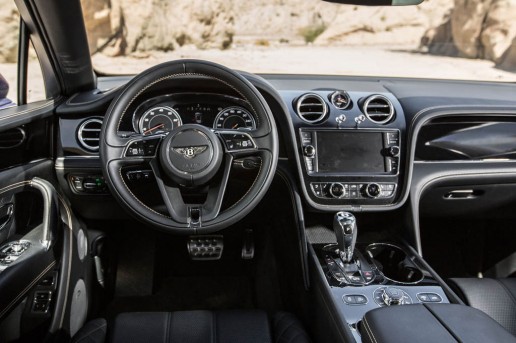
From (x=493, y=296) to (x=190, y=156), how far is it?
1383mm

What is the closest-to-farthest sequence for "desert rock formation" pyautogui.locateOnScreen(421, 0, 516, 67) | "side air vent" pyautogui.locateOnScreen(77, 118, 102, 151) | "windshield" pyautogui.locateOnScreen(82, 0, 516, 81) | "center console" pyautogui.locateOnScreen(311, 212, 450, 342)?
"center console" pyautogui.locateOnScreen(311, 212, 450, 342)
"side air vent" pyautogui.locateOnScreen(77, 118, 102, 151)
"desert rock formation" pyautogui.locateOnScreen(421, 0, 516, 67)
"windshield" pyautogui.locateOnScreen(82, 0, 516, 81)

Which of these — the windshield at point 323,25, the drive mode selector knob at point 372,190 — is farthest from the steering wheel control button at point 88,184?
the windshield at point 323,25

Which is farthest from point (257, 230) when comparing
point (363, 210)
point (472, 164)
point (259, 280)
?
point (472, 164)

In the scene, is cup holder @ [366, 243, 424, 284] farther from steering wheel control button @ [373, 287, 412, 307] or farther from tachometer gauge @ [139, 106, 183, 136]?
tachometer gauge @ [139, 106, 183, 136]

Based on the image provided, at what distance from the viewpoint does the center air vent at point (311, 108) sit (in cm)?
241

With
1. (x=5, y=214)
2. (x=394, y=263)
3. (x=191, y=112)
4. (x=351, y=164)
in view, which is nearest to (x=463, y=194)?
(x=394, y=263)

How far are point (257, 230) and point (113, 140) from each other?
1.25 metres

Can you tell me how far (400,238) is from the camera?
2516mm

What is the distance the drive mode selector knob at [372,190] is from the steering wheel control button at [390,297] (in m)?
0.47

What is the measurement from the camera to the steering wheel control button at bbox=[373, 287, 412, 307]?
2009 millimetres

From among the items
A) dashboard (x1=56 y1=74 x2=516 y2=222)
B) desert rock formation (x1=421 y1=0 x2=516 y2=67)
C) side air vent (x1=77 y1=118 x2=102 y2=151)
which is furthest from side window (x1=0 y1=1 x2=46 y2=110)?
desert rock formation (x1=421 y1=0 x2=516 y2=67)

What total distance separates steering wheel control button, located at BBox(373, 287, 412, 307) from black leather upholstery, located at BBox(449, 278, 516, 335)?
29cm

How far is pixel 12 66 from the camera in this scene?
2.33 m

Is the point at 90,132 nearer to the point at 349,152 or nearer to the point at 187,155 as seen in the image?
the point at 187,155
